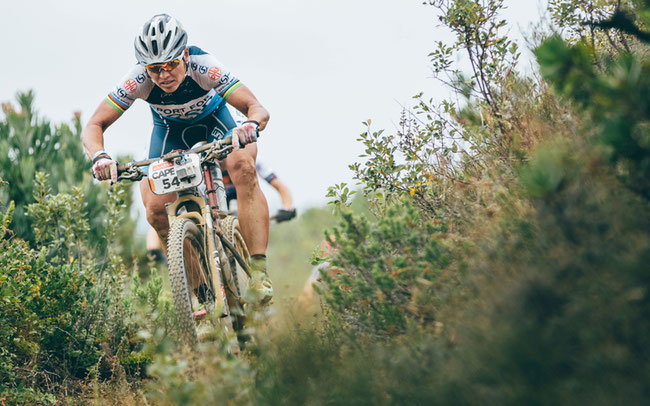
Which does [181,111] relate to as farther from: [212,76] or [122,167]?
[122,167]

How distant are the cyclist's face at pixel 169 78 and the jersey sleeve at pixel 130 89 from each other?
0.66 ft

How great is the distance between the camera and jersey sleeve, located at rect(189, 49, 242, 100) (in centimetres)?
469

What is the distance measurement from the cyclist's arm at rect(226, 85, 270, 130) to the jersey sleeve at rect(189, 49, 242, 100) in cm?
4

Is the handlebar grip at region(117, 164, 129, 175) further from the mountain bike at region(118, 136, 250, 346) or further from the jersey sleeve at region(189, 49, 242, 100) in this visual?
the jersey sleeve at region(189, 49, 242, 100)

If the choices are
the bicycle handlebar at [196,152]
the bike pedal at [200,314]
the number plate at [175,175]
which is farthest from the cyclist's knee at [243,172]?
the bike pedal at [200,314]

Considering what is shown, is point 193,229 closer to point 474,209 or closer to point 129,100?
point 129,100

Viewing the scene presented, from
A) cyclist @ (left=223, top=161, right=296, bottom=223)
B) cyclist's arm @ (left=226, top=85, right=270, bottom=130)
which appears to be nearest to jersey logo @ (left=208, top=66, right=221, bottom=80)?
cyclist's arm @ (left=226, top=85, right=270, bottom=130)

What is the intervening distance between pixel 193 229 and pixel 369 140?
1603mm

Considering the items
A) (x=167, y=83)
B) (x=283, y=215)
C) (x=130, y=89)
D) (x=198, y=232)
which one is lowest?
(x=198, y=232)

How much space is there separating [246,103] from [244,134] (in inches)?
28.2

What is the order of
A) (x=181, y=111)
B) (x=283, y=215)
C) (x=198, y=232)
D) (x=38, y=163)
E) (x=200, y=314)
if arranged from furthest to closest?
(x=38, y=163) → (x=283, y=215) → (x=181, y=111) → (x=198, y=232) → (x=200, y=314)

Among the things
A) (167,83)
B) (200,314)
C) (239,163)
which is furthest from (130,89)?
(200,314)

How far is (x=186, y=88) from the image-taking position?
4.73m

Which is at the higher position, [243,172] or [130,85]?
[130,85]
